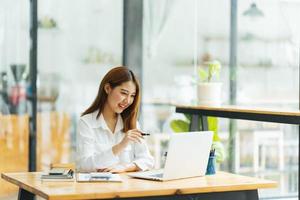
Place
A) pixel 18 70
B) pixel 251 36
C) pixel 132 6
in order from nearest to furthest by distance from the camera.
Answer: pixel 18 70 < pixel 132 6 < pixel 251 36

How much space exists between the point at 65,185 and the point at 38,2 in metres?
3.13

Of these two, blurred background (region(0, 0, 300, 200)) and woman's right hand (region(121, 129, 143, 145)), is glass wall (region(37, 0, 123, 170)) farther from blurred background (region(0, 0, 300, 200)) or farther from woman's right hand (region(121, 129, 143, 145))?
woman's right hand (region(121, 129, 143, 145))

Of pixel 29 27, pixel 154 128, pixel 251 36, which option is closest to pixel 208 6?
pixel 251 36

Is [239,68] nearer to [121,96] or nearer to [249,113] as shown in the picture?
[249,113]

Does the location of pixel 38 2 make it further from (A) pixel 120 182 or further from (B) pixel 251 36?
(A) pixel 120 182

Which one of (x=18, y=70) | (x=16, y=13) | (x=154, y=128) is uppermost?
(x=16, y=13)

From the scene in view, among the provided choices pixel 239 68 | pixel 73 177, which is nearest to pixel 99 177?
pixel 73 177

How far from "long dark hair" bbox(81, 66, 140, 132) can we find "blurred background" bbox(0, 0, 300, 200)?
2.09 metres

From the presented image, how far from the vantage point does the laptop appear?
348cm

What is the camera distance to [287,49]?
23.2ft

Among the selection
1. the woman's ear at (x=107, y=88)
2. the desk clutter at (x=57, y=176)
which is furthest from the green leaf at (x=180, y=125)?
the desk clutter at (x=57, y=176)

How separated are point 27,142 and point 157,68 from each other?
1406 millimetres

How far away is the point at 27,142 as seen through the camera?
6.15m

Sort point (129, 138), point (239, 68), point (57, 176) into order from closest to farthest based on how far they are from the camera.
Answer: point (57, 176) → point (129, 138) → point (239, 68)
